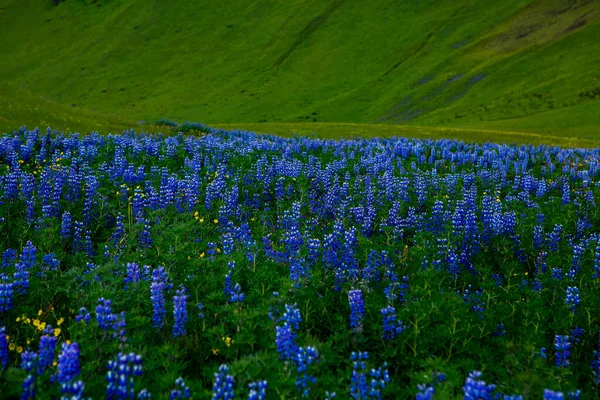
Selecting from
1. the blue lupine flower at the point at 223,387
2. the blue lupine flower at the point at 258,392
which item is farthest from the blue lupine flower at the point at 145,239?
the blue lupine flower at the point at 258,392

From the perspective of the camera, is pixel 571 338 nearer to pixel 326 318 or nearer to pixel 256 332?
pixel 326 318

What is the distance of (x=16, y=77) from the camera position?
139 m

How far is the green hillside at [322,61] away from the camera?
73188 millimetres

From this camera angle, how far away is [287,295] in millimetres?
5633

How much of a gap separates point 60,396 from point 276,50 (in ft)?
399

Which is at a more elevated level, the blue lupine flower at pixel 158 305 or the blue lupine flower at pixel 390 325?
the blue lupine flower at pixel 158 305

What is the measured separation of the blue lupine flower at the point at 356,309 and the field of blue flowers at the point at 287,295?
0.02 m

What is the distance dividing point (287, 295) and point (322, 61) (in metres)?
109

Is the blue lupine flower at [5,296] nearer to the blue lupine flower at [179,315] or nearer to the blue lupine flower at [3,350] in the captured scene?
the blue lupine flower at [3,350]

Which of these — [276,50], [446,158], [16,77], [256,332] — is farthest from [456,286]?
[16,77]

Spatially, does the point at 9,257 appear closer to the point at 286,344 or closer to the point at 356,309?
the point at 286,344

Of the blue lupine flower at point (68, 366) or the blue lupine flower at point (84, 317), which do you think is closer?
the blue lupine flower at point (68, 366)

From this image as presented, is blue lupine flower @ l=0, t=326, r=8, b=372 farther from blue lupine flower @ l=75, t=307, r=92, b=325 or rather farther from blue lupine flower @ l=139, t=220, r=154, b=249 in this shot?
blue lupine flower @ l=139, t=220, r=154, b=249

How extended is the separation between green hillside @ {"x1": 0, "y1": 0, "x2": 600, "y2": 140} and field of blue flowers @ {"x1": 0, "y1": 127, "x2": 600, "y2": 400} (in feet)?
132
